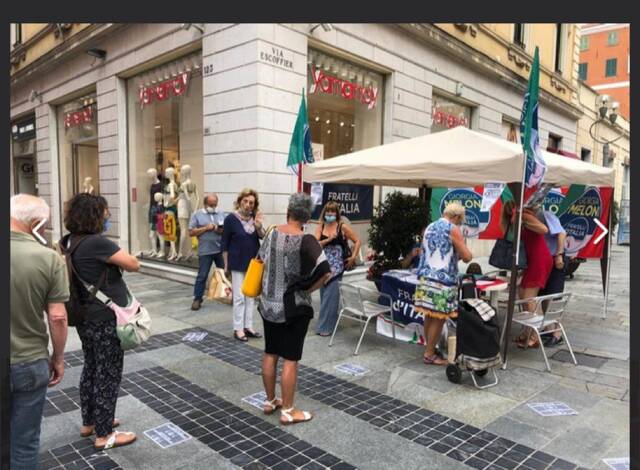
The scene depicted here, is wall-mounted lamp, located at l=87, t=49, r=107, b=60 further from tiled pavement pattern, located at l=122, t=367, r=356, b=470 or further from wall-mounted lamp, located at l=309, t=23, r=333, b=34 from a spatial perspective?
tiled pavement pattern, located at l=122, t=367, r=356, b=470

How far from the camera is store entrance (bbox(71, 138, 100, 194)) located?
13.1 m

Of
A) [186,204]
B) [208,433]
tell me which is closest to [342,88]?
[186,204]

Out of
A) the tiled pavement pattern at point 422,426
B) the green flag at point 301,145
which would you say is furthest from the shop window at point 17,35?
the tiled pavement pattern at point 422,426

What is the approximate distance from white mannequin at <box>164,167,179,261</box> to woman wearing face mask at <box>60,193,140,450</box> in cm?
750

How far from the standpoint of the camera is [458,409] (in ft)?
12.9

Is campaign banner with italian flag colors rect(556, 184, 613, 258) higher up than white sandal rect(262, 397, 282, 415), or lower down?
higher up

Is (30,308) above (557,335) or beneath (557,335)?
above

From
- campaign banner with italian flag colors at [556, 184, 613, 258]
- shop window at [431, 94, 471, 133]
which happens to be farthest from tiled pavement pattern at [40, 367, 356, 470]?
shop window at [431, 94, 471, 133]

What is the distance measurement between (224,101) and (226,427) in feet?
21.4

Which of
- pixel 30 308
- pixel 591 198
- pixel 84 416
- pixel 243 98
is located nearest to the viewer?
pixel 30 308

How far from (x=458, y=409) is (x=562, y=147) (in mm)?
18721

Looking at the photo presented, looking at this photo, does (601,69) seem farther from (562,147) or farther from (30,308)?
(30,308)

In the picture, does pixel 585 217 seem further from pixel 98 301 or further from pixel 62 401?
pixel 62 401

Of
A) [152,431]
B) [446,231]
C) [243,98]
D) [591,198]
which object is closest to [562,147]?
[591,198]
